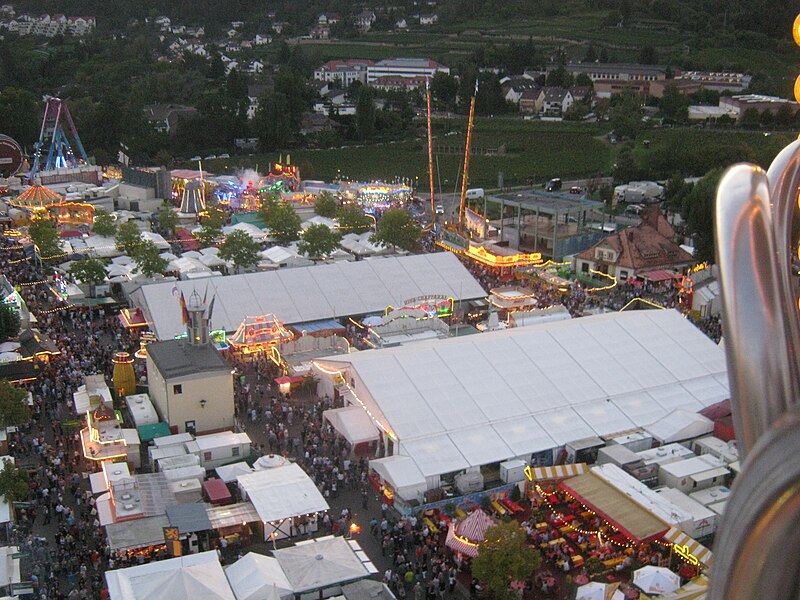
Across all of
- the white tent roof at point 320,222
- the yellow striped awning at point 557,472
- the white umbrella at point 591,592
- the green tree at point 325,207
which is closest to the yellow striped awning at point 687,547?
the white umbrella at point 591,592

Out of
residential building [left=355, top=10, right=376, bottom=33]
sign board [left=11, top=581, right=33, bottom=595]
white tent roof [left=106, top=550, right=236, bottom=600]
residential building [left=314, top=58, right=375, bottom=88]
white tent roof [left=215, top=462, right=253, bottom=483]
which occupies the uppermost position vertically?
residential building [left=355, top=10, right=376, bottom=33]

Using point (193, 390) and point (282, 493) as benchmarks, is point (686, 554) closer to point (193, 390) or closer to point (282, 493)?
point (282, 493)

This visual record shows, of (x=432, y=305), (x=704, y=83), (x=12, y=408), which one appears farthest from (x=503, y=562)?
(x=704, y=83)

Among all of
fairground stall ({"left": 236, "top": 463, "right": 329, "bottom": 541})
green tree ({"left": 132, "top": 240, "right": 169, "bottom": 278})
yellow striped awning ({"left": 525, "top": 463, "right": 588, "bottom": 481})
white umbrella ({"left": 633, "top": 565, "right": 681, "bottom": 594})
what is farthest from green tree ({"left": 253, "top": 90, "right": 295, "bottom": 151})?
white umbrella ({"left": 633, "top": 565, "right": 681, "bottom": 594})

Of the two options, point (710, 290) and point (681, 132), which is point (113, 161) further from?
point (710, 290)

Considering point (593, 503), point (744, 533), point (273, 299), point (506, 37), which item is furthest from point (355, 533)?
point (506, 37)

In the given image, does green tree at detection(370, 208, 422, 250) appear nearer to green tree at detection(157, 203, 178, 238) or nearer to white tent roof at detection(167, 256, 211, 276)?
white tent roof at detection(167, 256, 211, 276)
